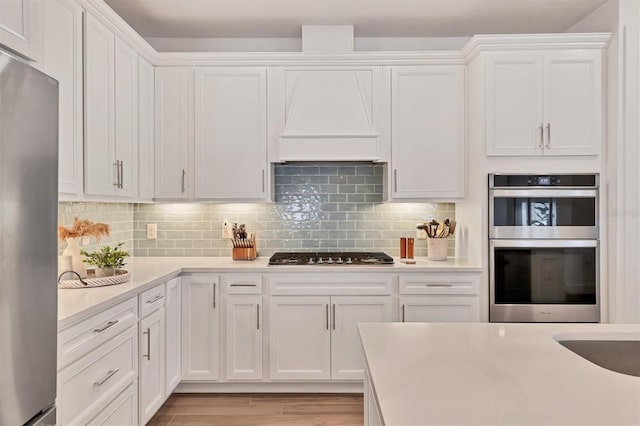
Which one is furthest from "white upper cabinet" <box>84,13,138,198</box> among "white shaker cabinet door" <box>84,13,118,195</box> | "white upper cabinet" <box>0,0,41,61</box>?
"white upper cabinet" <box>0,0,41,61</box>

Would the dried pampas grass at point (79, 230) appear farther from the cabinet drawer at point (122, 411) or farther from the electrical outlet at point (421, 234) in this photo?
the electrical outlet at point (421, 234)

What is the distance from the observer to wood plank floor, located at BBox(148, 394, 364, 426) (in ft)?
9.38

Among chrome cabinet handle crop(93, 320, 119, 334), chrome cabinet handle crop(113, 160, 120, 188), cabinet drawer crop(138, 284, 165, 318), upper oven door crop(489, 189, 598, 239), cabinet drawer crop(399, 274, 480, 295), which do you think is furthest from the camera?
cabinet drawer crop(399, 274, 480, 295)

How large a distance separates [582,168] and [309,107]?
1.96 meters

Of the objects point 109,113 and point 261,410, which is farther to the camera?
point 261,410

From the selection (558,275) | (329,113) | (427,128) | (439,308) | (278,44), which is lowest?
(439,308)

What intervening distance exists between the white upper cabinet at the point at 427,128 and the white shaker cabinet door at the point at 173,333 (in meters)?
1.71

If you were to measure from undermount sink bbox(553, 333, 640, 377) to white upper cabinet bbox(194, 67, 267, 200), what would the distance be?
7.91 ft

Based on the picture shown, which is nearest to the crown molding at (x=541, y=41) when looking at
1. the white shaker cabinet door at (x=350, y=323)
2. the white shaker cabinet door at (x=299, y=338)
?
the white shaker cabinet door at (x=350, y=323)

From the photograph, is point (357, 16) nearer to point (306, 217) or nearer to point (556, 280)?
point (306, 217)

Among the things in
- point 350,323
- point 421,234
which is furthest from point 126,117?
point 421,234

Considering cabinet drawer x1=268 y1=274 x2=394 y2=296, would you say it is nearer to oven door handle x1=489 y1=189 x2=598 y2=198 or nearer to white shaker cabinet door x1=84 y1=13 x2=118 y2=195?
oven door handle x1=489 y1=189 x2=598 y2=198

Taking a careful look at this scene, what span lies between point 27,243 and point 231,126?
2.30m

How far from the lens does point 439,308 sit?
3.19m
